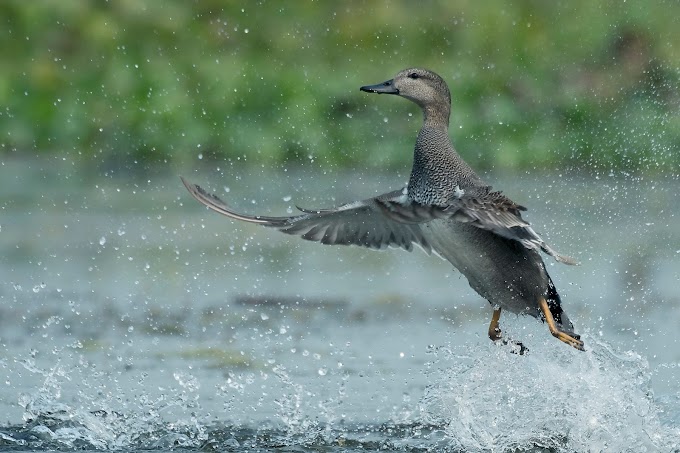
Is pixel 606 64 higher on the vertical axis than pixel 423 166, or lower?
lower

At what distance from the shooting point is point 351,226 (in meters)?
6.88

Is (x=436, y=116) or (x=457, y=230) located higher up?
(x=436, y=116)

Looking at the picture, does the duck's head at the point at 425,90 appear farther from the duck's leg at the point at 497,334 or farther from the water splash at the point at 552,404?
the water splash at the point at 552,404

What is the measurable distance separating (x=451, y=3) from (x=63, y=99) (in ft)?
13.3

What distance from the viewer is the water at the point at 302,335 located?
21.6 ft

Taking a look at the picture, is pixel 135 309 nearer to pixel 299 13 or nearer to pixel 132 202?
pixel 132 202

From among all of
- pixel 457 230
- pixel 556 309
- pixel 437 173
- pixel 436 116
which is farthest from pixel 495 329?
pixel 436 116

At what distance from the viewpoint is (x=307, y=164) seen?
48.2 ft

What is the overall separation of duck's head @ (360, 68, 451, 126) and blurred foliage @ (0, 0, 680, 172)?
23.6 ft

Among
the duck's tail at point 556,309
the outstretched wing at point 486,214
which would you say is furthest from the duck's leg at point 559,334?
the outstretched wing at point 486,214

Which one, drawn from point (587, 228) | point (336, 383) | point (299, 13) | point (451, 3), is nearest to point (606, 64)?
point (451, 3)

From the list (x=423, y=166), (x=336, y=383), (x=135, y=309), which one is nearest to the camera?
(x=423, y=166)

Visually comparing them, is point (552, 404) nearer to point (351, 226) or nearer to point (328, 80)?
point (351, 226)

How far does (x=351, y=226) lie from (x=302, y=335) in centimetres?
170
